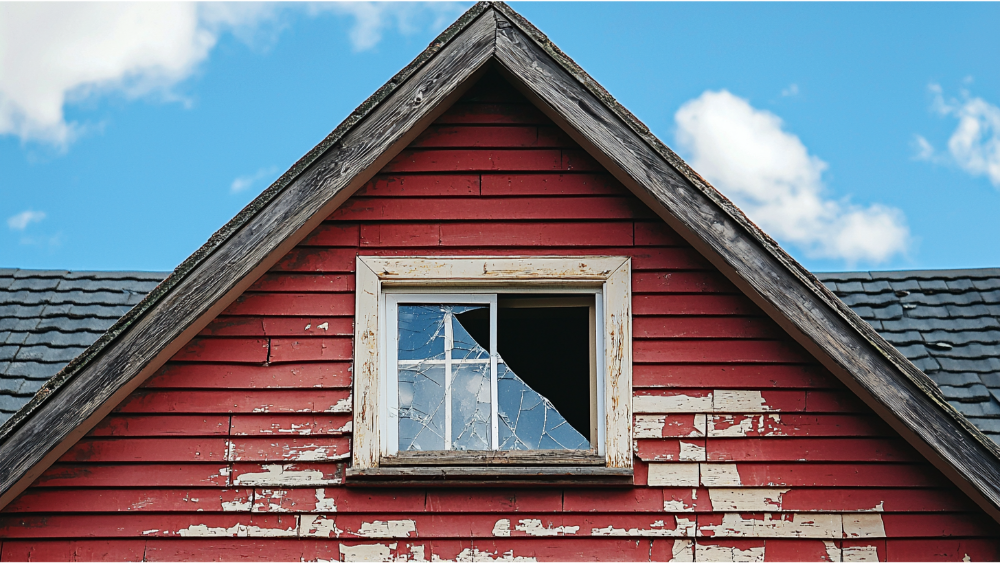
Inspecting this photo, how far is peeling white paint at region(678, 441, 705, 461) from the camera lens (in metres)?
4.07

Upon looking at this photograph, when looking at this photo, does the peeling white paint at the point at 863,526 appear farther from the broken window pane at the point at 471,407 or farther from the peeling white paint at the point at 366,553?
the peeling white paint at the point at 366,553

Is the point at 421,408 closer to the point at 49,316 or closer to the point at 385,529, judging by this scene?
the point at 385,529

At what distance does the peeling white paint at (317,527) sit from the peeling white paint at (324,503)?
0.04 meters

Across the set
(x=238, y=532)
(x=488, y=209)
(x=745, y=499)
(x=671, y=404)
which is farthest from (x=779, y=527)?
(x=238, y=532)

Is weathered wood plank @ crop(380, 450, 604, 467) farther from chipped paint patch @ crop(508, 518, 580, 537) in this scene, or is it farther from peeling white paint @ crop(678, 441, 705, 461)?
peeling white paint @ crop(678, 441, 705, 461)

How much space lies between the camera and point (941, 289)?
656cm

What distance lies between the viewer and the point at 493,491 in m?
4.03

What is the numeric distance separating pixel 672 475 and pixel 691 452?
161mm

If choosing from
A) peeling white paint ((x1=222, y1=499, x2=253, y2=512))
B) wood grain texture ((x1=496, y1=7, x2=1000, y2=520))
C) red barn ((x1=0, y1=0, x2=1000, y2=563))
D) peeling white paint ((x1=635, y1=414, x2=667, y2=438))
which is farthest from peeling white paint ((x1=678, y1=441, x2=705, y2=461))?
peeling white paint ((x1=222, y1=499, x2=253, y2=512))

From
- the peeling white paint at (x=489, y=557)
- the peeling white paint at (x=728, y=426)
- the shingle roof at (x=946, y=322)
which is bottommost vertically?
the peeling white paint at (x=489, y=557)

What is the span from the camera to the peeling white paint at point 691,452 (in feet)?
13.4

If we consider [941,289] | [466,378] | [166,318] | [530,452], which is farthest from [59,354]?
[941,289]

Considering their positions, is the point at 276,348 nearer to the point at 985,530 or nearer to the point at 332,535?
the point at 332,535

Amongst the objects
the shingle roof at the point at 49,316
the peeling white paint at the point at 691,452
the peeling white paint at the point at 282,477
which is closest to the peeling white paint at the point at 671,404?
the peeling white paint at the point at 691,452
